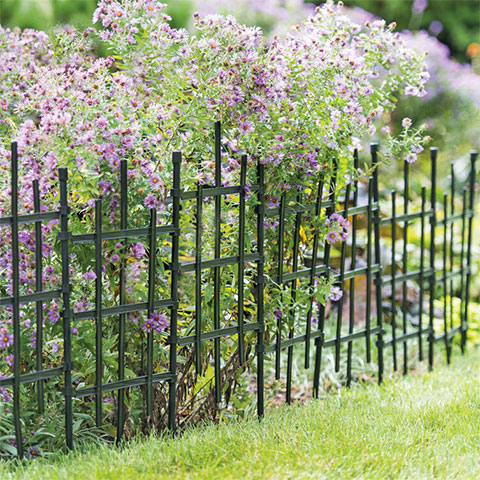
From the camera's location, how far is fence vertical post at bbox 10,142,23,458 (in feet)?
8.80

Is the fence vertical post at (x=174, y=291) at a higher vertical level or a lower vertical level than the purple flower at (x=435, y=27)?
lower

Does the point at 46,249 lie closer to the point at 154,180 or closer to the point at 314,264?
the point at 154,180

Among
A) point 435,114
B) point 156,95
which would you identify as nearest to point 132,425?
point 156,95

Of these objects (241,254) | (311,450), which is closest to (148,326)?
(241,254)

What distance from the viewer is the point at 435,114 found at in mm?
9852

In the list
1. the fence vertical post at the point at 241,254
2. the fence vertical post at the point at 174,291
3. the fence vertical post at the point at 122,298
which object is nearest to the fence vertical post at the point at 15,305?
the fence vertical post at the point at 122,298

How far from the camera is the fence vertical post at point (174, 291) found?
9.90ft

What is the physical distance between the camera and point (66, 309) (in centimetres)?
288

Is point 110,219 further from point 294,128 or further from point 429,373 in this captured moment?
point 429,373

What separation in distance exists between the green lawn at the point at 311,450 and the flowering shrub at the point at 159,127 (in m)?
0.38

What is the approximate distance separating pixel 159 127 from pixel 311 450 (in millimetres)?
1497

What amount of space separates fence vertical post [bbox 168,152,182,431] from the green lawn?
5.9 inches

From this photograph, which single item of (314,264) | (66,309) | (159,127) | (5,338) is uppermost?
(159,127)

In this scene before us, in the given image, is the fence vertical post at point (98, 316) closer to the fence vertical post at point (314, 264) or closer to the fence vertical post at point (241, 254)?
the fence vertical post at point (241, 254)
